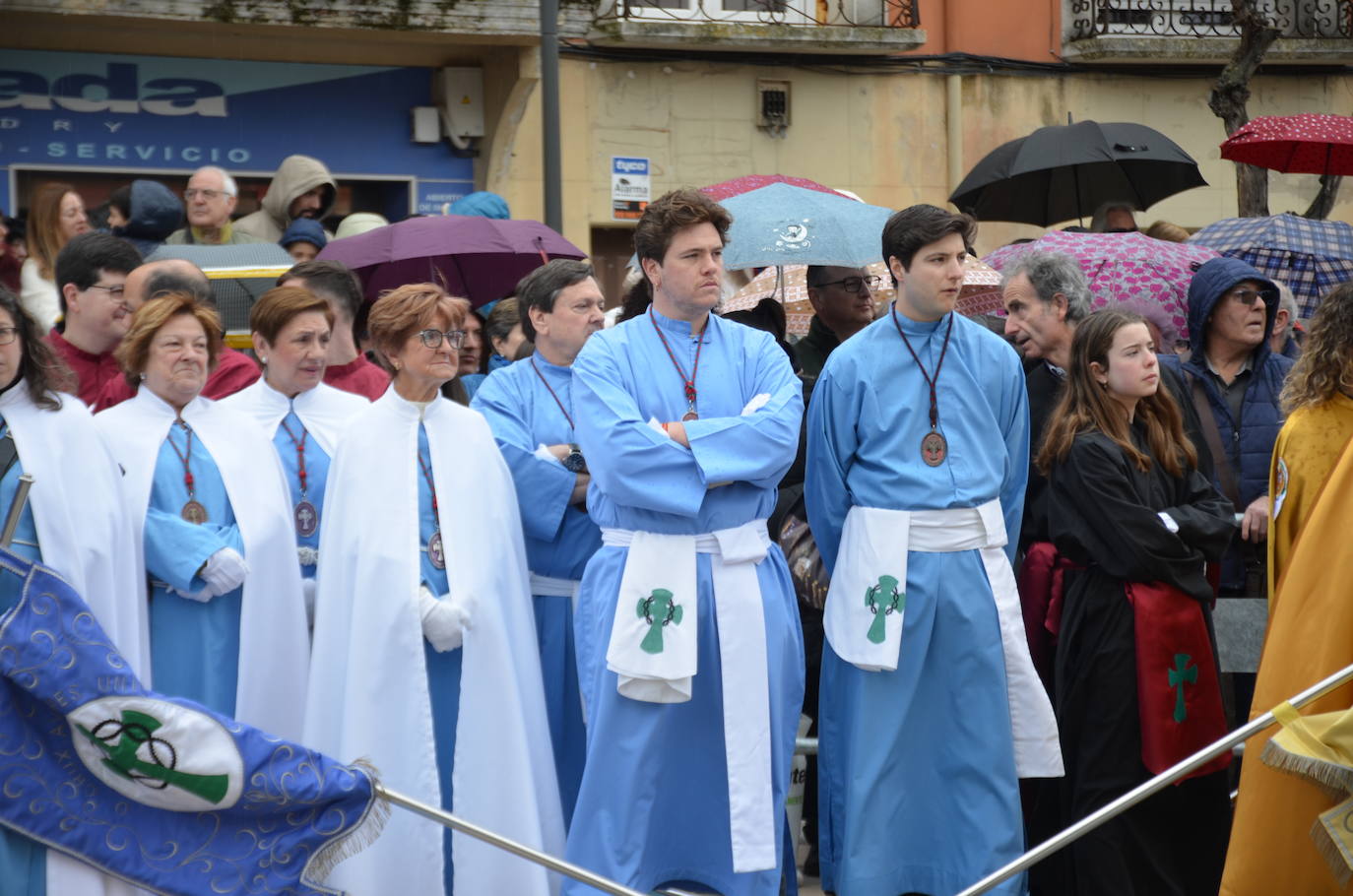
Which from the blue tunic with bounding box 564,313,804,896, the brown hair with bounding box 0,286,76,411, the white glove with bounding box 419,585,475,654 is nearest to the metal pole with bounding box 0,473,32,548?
the brown hair with bounding box 0,286,76,411

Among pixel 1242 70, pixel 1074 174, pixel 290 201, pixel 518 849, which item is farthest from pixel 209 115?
pixel 518 849

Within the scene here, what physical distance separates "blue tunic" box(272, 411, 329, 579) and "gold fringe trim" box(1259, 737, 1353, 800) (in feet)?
10.0

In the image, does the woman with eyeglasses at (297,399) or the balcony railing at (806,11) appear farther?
the balcony railing at (806,11)

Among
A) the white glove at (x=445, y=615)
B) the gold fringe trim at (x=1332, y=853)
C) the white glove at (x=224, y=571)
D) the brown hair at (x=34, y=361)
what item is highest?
the brown hair at (x=34, y=361)

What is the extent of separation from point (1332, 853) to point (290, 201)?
6376 millimetres

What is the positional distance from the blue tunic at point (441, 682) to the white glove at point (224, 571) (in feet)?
1.83

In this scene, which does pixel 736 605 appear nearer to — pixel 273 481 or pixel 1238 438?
pixel 273 481

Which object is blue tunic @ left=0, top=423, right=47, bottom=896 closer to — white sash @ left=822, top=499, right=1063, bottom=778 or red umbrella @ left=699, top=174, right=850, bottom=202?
white sash @ left=822, top=499, right=1063, bottom=778

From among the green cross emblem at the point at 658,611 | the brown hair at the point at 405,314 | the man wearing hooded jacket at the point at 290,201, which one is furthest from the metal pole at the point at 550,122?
the green cross emblem at the point at 658,611

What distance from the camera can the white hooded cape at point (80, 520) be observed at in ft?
14.7

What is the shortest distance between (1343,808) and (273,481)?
10.6 ft

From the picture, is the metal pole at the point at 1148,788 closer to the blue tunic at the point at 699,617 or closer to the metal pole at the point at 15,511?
the blue tunic at the point at 699,617

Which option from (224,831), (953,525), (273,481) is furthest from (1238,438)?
(224,831)

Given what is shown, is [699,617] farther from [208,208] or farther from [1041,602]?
[208,208]
